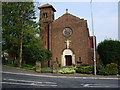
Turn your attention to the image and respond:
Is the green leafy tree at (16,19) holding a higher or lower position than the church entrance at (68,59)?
higher

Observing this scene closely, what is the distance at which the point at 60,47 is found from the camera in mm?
28812

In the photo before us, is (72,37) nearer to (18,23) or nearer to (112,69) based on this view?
(18,23)

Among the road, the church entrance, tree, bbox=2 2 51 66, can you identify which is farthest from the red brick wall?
the road

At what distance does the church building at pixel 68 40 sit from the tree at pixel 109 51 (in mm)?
6177

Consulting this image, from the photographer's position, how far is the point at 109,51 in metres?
20.0

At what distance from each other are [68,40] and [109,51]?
10640mm

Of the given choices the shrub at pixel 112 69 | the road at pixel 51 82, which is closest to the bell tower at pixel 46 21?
the shrub at pixel 112 69

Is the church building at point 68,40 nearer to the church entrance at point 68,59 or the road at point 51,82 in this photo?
the church entrance at point 68,59

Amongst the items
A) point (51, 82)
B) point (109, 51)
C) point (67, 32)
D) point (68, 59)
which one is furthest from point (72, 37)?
point (51, 82)

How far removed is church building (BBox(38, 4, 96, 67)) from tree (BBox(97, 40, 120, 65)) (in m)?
6.18

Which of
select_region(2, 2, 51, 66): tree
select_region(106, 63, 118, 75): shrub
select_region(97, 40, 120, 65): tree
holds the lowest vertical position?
select_region(106, 63, 118, 75): shrub

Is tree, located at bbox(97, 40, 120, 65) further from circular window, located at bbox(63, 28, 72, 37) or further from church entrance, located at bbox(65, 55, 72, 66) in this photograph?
circular window, located at bbox(63, 28, 72, 37)

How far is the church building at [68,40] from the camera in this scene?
27.3 meters

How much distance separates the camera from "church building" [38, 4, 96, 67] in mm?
27306
